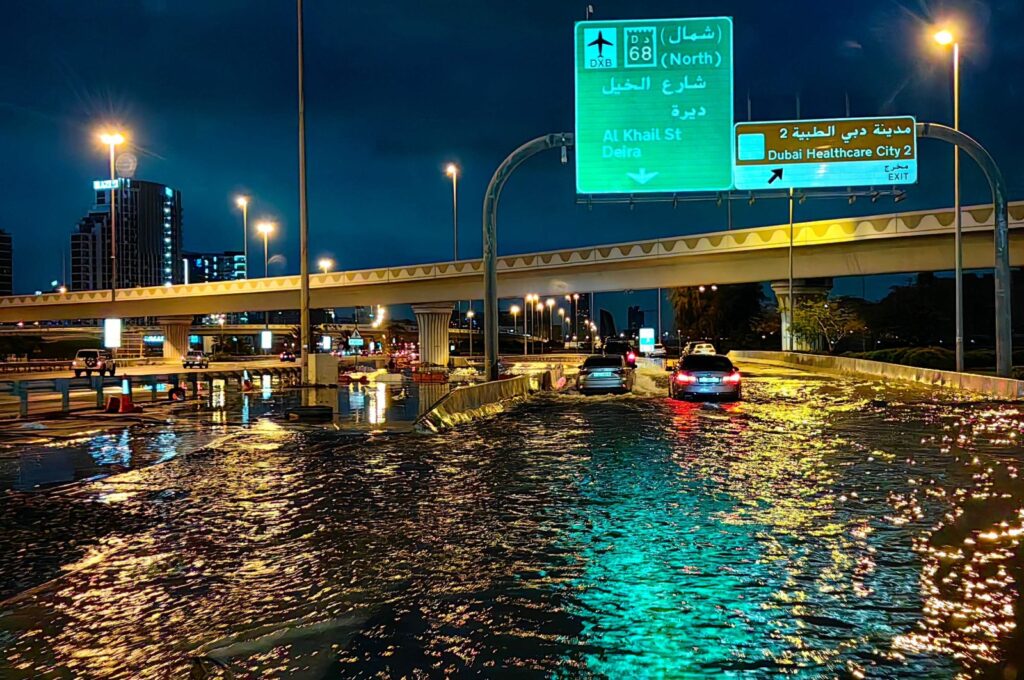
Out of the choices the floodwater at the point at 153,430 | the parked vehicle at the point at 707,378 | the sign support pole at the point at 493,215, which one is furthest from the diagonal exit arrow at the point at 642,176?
the floodwater at the point at 153,430

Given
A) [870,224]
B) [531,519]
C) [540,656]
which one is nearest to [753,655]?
[540,656]

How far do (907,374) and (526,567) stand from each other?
3739cm

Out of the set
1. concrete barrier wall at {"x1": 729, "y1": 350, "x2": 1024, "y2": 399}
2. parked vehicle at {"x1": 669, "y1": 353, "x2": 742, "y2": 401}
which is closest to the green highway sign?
parked vehicle at {"x1": 669, "y1": 353, "x2": 742, "y2": 401}

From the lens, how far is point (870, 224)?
1997 inches

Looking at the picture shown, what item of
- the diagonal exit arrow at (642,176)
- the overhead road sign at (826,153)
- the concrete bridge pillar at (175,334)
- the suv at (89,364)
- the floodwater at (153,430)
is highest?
the overhead road sign at (826,153)

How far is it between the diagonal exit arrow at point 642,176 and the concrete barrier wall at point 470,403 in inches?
297

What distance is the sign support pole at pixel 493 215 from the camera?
89.2ft

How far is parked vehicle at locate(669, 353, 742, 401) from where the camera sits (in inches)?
1136

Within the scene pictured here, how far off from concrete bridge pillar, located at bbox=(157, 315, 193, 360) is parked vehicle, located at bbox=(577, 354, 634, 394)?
239ft

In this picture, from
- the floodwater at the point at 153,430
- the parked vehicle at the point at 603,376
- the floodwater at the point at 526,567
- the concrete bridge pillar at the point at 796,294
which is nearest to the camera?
the floodwater at the point at 526,567

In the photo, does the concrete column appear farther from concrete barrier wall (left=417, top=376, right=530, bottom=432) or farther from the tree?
concrete barrier wall (left=417, top=376, right=530, bottom=432)

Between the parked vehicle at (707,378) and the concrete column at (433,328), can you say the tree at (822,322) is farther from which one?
the parked vehicle at (707,378)

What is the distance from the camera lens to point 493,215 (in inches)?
1113

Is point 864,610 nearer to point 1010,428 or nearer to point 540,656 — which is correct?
point 540,656
